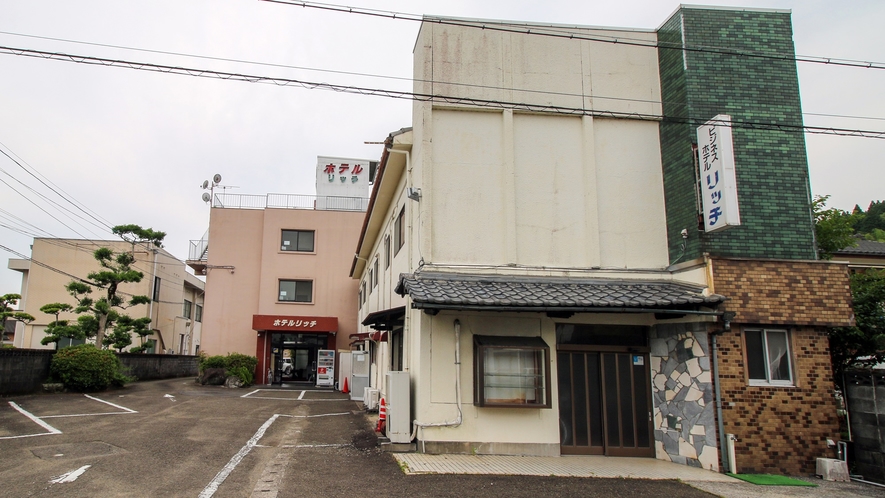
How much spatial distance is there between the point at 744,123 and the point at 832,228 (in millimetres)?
3855

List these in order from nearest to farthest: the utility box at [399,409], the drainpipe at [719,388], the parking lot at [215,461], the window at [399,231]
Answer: the parking lot at [215,461]
the drainpipe at [719,388]
the utility box at [399,409]
the window at [399,231]

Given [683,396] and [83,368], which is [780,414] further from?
[83,368]

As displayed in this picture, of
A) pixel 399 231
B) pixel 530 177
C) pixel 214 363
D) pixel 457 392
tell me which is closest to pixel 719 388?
pixel 457 392

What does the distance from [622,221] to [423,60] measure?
5.10m

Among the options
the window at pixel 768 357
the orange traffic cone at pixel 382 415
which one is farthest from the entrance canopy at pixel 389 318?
the window at pixel 768 357

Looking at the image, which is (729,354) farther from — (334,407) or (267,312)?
(267,312)

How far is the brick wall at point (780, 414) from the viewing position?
30.2 ft

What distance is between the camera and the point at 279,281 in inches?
1192

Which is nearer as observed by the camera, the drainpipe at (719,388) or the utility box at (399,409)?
the drainpipe at (719,388)

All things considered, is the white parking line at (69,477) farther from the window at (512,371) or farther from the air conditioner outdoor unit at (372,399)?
the air conditioner outdoor unit at (372,399)

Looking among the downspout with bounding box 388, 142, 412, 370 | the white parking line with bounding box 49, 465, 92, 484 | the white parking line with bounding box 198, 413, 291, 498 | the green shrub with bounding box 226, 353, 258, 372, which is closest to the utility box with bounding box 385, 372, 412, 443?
the downspout with bounding box 388, 142, 412, 370

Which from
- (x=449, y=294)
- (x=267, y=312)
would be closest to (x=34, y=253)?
(x=267, y=312)

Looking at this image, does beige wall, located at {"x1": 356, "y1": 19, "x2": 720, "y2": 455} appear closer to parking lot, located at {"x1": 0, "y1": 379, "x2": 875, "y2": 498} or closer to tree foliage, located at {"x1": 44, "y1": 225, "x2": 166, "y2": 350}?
parking lot, located at {"x1": 0, "y1": 379, "x2": 875, "y2": 498}

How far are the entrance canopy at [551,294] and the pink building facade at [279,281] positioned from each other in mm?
20113
